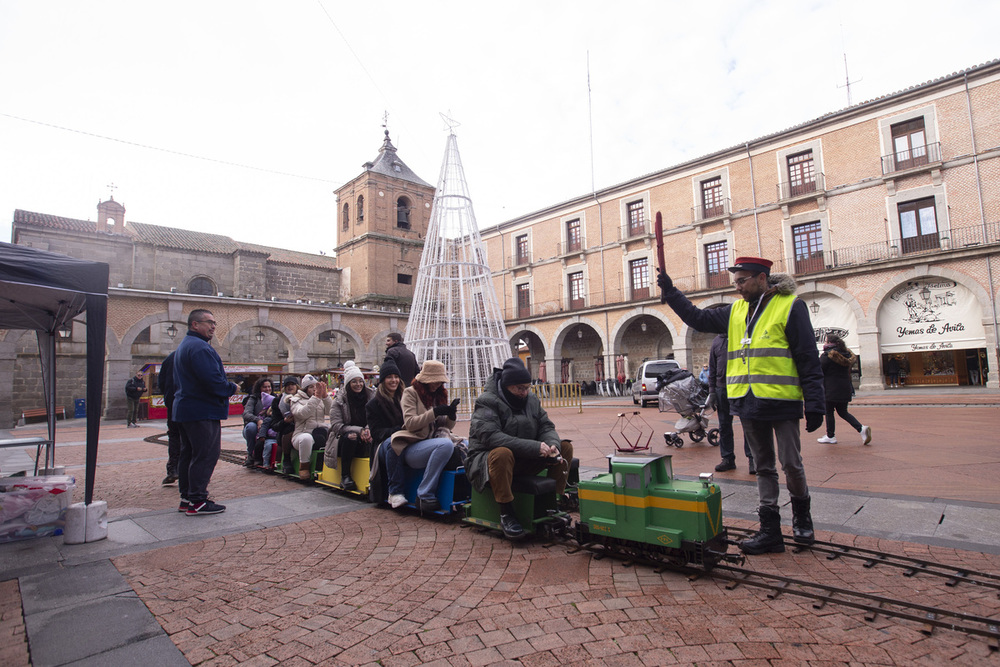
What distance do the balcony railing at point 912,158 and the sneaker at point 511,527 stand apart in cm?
2295

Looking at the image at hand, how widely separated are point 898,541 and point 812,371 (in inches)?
45.6

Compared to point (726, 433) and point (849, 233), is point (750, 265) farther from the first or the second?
point (849, 233)

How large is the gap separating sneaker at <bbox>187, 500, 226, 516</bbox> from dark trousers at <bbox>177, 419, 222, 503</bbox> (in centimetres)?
4

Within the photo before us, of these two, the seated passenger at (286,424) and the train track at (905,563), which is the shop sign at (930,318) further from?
the seated passenger at (286,424)

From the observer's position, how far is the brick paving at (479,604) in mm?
2080

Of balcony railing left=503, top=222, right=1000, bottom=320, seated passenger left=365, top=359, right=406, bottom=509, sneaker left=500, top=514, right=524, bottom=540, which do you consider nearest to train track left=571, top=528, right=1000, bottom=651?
sneaker left=500, top=514, right=524, bottom=540

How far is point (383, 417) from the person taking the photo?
4688 millimetres

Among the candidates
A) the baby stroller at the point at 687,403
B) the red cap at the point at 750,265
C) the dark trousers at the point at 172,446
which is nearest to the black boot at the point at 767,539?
the red cap at the point at 750,265

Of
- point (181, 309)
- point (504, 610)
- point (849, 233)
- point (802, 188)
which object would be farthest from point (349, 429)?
point (802, 188)

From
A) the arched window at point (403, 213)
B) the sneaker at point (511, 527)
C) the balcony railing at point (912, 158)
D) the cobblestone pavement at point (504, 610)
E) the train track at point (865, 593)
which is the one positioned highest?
the arched window at point (403, 213)

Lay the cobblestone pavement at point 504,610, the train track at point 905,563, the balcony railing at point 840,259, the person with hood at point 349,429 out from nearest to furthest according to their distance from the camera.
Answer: the cobblestone pavement at point 504,610 → the train track at point 905,563 → the person with hood at point 349,429 → the balcony railing at point 840,259

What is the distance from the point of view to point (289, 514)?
451cm

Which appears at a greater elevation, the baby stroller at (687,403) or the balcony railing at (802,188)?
the balcony railing at (802,188)

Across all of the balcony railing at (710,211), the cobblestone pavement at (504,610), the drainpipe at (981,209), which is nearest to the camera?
the cobblestone pavement at (504,610)
